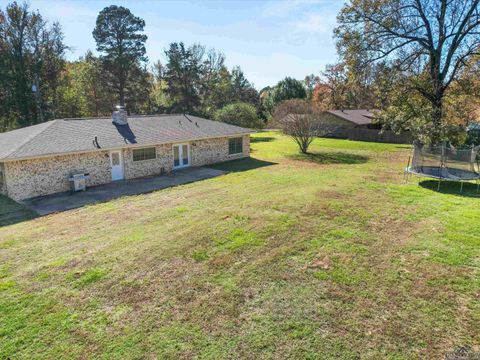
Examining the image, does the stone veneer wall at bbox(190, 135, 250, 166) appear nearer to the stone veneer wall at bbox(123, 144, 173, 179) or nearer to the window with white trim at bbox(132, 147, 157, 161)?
the stone veneer wall at bbox(123, 144, 173, 179)

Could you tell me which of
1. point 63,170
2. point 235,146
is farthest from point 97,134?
point 235,146

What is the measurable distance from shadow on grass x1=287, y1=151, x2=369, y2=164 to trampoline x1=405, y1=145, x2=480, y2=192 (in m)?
6.65

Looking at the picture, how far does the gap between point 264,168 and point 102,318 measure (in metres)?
15.1

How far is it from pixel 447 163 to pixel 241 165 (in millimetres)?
11736

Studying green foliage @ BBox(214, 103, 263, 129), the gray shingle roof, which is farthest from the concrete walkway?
Answer: green foliage @ BBox(214, 103, 263, 129)

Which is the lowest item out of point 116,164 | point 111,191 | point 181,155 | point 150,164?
point 111,191

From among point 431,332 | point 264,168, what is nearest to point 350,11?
point 264,168

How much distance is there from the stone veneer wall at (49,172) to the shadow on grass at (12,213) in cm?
56

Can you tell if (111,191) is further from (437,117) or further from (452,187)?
(437,117)

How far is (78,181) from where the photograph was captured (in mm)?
14539

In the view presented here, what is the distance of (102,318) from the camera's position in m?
5.47

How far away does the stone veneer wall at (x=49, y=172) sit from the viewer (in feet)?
43.0

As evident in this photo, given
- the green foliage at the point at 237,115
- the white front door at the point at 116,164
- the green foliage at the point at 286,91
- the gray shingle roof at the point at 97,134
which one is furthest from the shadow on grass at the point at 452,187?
the green foliage at the point at 286,91

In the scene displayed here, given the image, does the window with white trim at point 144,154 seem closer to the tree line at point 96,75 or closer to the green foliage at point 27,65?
the tree line at point 96,75
